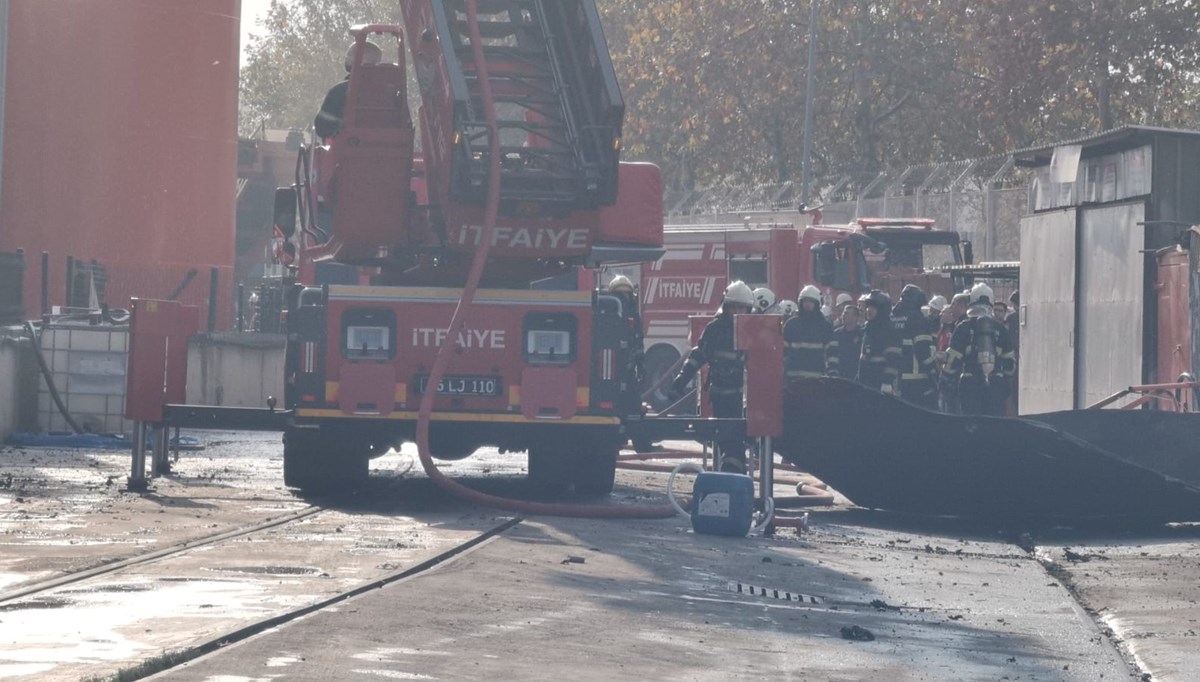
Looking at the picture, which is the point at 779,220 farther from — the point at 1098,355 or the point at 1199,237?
the point at 1199,237

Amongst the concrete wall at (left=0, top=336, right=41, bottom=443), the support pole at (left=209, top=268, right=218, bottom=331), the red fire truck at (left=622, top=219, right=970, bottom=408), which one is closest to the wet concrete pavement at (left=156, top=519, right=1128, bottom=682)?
the concrete wall at (left=0, top=336, right=41, bottom=443)

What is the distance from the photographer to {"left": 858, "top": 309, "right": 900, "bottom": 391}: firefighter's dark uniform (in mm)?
18062

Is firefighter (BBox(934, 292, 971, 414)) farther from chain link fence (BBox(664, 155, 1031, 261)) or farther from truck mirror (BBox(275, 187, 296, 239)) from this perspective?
chain link fence (BBox(664, 155, 1031, 261))

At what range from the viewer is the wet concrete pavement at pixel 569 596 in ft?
24.0

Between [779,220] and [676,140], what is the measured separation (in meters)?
26.3

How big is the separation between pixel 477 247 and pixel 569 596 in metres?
4.53

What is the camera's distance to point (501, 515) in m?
13.2

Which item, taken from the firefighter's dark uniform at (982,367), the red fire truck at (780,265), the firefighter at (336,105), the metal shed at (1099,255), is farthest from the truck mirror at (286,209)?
the red fire truck at (780,265)

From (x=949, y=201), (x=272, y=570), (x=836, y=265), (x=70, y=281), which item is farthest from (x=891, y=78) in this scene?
(x=272, y=570)

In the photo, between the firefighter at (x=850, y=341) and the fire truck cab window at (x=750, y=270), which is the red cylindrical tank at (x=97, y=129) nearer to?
the fire truck cab window at (x=750, y=270)

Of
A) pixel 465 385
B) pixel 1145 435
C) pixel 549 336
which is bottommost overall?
pixel 1145 435

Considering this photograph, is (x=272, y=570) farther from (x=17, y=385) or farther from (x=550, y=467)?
(x=17, y=385)

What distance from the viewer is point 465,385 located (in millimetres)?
13883

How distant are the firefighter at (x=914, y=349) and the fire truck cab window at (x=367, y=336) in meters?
6.05
